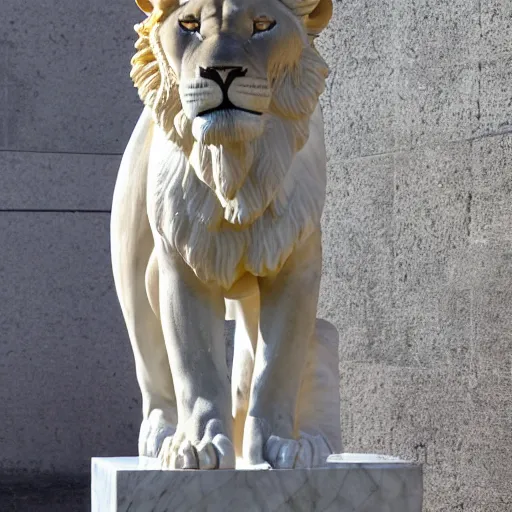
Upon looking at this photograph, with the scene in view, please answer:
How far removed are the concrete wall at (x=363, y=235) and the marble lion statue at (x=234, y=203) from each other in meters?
0.95

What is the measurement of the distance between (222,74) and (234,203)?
293mm

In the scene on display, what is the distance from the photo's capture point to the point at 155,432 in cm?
329

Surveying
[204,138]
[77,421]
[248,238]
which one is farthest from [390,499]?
[77,421]

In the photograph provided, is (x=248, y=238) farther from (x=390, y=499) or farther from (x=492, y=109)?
Answer: (x=492, y=109)

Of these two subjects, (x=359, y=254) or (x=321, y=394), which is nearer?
(x=321, y=394)

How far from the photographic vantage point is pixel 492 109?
156 inches

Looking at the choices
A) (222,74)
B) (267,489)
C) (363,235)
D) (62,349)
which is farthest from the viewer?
(62,349)

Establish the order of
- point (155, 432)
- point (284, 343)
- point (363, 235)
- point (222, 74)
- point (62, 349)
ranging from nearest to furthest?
point (222, 74) → point (284, 343) → point (155, 432) → point (363, 235) → point (62, 349)

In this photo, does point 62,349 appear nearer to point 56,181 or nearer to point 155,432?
point 56,181

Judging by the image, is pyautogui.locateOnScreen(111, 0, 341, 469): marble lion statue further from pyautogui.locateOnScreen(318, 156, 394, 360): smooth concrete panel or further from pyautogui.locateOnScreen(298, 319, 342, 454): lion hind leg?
pyautogui.locateOnScreen(318, 156, 394, 360): smooth concrete panel

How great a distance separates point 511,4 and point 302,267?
1.27m

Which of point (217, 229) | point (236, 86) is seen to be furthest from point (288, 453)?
point (236, 86)

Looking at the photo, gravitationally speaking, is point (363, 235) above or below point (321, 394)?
above

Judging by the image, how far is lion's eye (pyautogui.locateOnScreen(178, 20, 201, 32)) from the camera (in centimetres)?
293
